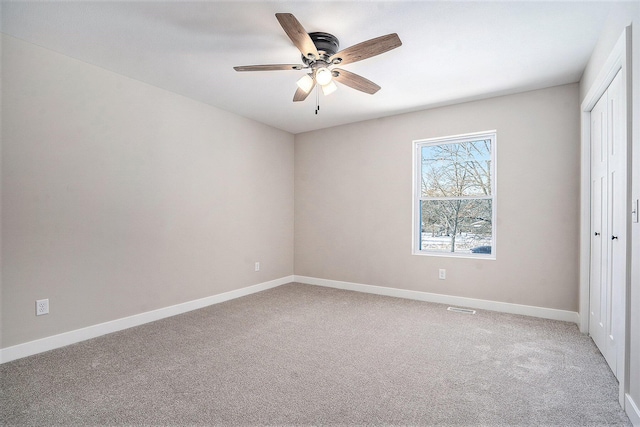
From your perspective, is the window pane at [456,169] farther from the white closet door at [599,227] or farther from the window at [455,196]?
the white closet door at [599,227]

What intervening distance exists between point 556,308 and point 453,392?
7.12 feet

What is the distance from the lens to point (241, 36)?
245 centimetres

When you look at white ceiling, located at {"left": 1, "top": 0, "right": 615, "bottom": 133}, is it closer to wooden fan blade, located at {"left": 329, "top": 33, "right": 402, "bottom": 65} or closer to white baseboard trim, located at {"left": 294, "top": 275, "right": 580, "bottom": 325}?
wooden fan blade, located at {"left": 329, "top": 33, "right": 402, "bottom": 65}

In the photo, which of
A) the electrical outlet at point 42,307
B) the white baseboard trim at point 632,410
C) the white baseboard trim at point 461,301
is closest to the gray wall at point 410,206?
the white baseboard trim at point 461,301

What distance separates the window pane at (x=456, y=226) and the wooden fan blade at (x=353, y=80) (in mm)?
1995

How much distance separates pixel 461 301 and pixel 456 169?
64.4 inches

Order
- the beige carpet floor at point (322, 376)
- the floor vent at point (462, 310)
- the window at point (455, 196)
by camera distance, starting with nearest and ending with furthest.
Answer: the beige carpet floor at point (322, 376)
the floor vent at point (462, 310)
the window at point (455, 196)

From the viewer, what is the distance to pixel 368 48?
2.17 meters

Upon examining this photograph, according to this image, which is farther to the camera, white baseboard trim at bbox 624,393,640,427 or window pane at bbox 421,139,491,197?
window pane at bbox 421,139,491,197

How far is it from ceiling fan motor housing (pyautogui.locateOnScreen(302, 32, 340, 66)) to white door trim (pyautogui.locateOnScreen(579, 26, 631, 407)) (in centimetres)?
176

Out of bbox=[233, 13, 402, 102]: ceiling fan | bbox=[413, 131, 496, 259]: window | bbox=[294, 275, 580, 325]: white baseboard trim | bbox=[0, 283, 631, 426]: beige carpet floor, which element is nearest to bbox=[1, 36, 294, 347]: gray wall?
bbox=[0, 283, 631, 426]: beige carpet floor

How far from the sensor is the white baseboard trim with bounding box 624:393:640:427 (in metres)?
1.63

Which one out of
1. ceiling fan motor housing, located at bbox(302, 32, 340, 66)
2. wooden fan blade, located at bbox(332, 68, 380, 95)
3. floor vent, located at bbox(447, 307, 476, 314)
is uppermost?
ceiling fan motor housing, located at bbox(302, 32, 340, 66)

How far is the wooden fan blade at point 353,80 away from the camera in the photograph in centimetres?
257
